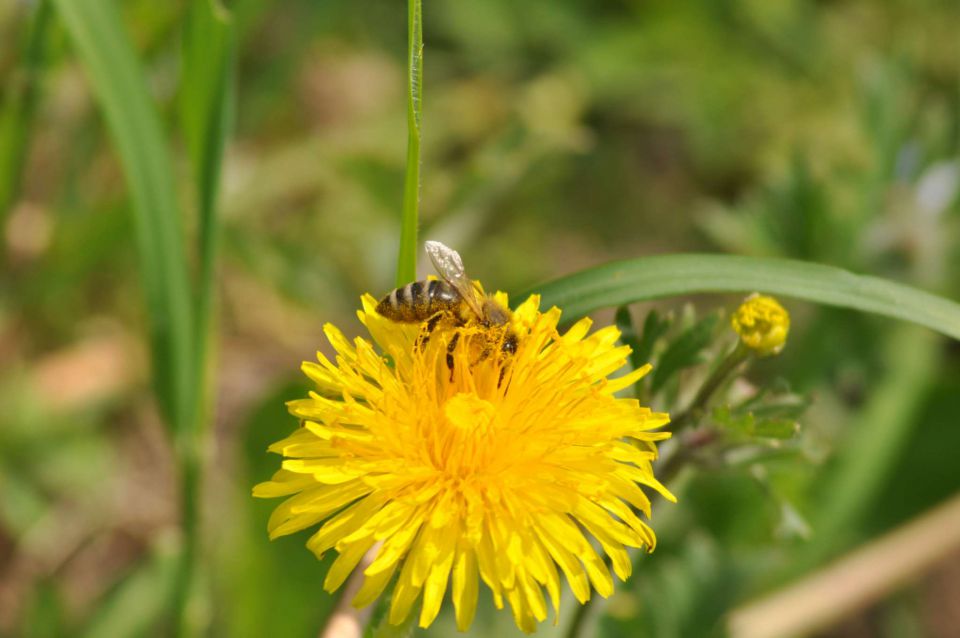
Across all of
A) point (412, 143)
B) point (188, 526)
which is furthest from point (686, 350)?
point (188, 526)

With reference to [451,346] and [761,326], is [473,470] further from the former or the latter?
[761,326]

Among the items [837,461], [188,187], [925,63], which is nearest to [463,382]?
[837,461]

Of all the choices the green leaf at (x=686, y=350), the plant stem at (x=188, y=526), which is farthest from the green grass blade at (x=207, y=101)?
the green leaf at (x=686, y=350)

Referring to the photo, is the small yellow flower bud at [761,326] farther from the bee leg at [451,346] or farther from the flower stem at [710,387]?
the bee leg at [451,346]

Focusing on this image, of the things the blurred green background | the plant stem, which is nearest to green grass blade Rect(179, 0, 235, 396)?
the blurred green background

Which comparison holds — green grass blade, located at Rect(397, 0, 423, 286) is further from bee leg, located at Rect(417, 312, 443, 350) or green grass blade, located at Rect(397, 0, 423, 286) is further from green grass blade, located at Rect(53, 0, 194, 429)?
green grass blade, located at Rect(53, 0, 194, 429)

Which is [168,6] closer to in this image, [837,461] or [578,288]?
[578,288]
